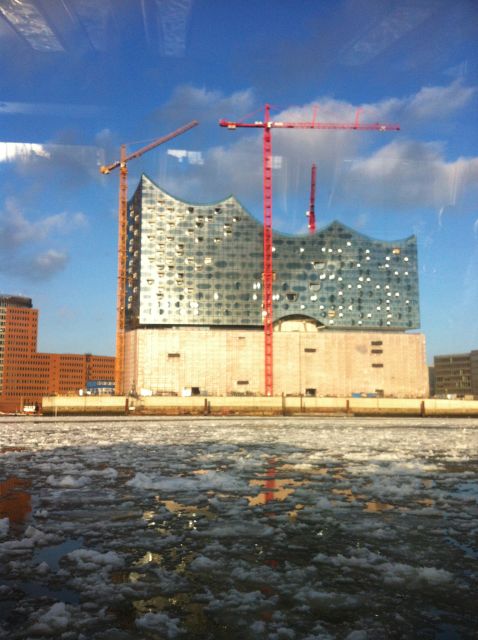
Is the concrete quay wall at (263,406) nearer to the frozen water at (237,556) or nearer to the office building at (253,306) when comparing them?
the office building at (253,306)

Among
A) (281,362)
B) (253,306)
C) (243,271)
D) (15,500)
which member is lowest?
(15,500)

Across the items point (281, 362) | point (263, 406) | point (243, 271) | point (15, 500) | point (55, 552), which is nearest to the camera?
point (55, 552)

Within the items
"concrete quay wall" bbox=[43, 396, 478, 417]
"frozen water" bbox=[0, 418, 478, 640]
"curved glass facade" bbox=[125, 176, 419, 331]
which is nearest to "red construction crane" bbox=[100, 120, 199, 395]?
"curved glass facade" bbox=[125, 176, 419, 331]

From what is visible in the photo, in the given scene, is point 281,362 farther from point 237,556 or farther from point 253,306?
point 237,556

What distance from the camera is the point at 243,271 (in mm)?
138500

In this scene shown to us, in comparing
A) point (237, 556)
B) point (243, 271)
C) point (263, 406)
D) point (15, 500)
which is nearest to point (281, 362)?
point (243, 271)

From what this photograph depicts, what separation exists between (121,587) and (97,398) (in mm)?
98104

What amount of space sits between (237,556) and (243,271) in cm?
13114

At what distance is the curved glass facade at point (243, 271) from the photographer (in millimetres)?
135375

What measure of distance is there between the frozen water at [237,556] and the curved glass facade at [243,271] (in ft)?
395

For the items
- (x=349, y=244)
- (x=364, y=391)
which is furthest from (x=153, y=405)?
(x=349, y=244)

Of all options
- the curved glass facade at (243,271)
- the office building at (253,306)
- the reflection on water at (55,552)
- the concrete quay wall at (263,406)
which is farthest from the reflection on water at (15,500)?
the curved glass facade at (243,271)

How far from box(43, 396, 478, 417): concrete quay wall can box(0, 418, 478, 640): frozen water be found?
86.0 m

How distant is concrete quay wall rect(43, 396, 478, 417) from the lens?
10038 centimetres
